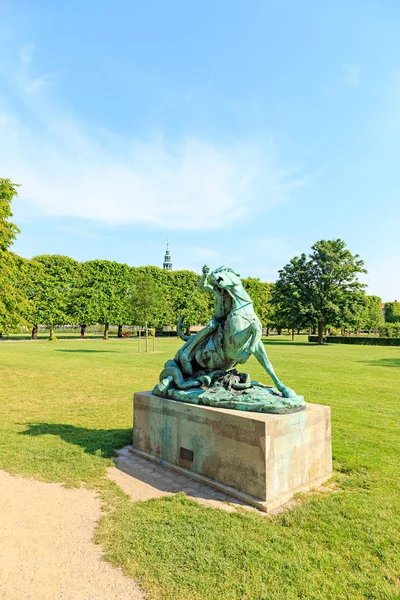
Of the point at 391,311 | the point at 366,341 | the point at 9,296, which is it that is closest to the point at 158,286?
the point at 366,341

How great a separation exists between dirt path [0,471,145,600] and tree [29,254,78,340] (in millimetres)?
36460

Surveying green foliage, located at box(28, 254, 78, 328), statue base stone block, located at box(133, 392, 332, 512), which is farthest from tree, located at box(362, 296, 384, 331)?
statue base stone block, located at box(133, 392, 332, 512)

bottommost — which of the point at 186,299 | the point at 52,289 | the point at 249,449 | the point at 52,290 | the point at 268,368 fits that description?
the point at 249,449

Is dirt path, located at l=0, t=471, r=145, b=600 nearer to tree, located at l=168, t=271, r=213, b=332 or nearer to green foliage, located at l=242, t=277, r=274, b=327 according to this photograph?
tree, located at l=168, t=271, r=213, b=332

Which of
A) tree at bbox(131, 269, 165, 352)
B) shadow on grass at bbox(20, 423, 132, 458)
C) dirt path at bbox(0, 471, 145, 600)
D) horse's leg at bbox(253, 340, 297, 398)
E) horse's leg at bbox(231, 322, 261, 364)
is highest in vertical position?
tree at bbox(131, 269, 165, 352)

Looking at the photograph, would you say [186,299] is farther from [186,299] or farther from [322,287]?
[322,287]

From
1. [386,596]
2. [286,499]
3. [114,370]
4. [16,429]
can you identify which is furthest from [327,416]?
[114,370]

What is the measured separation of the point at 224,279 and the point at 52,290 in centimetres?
3773

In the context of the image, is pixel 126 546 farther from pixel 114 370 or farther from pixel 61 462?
pixel 114 370

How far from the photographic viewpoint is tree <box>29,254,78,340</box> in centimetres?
3878

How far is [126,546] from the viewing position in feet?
11.4

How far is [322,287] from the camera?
4116cm

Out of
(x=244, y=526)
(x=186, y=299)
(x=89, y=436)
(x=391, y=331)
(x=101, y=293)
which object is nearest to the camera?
(x=244, y=526)

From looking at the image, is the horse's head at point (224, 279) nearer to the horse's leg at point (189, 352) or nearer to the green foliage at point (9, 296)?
the horse's leg at point (189, 352)
